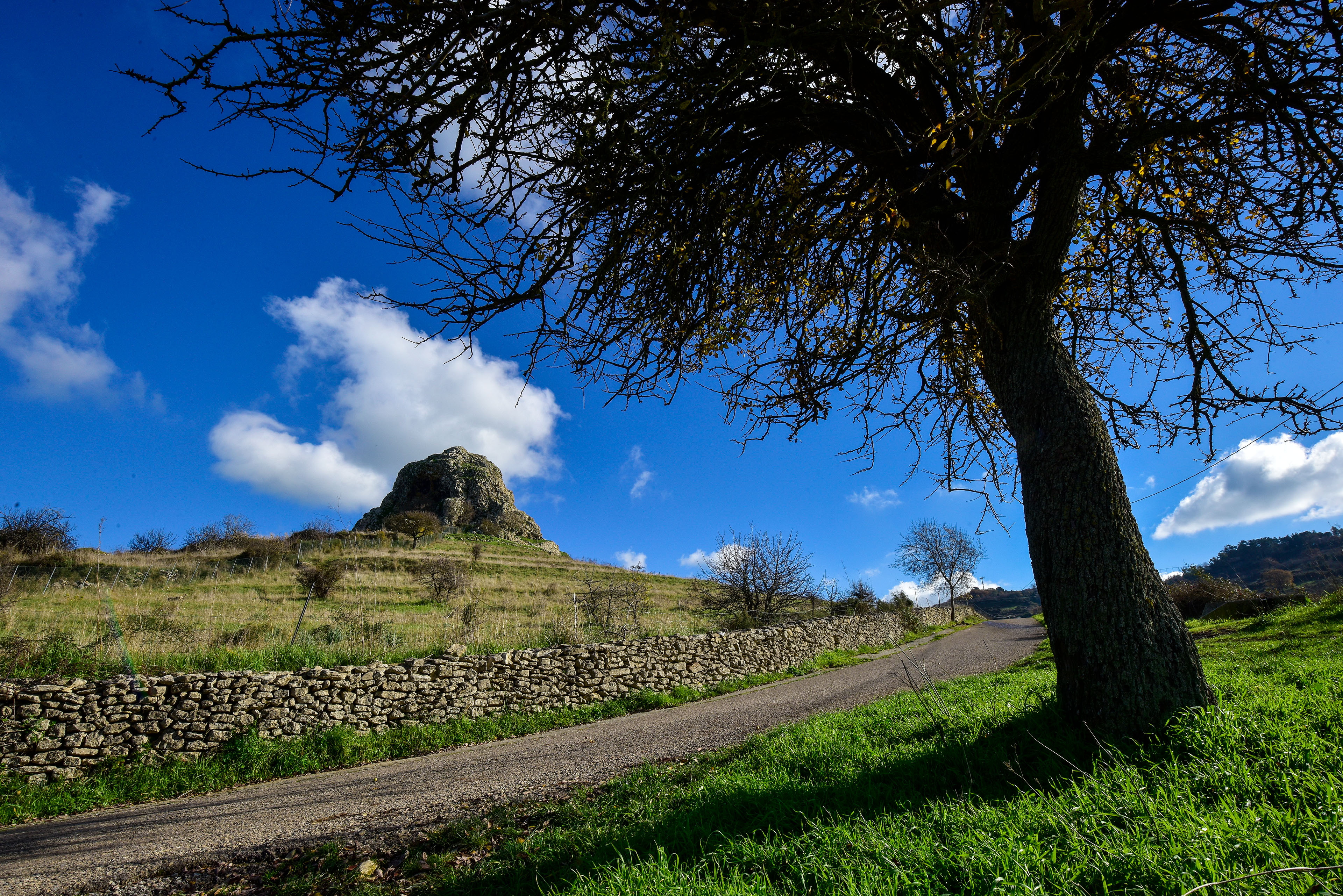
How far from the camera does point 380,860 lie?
12.5 feet

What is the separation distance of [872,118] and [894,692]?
28.7ft

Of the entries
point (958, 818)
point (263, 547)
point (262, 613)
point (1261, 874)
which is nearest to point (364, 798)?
point (958, 818)

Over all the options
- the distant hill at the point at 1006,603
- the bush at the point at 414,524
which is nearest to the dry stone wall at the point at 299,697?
the bush at the point at 414,524

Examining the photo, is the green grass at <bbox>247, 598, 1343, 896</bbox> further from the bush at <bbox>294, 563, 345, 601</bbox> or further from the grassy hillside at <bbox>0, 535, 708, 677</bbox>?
the bush at <bbox>294, 563, 345, 601</bbox>

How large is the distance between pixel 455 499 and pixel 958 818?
56326mm

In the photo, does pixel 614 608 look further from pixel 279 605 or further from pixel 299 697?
pixel 299 697

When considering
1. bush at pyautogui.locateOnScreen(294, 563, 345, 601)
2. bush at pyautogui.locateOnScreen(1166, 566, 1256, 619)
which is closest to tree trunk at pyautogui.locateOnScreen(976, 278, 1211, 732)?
bush at pyautogui.locateOnScreen(1166, 566, 1256, 619)

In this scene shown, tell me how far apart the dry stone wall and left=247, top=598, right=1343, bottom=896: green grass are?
5980 millimetres

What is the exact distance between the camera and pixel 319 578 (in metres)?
22.6

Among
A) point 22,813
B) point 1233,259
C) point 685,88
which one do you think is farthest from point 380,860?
point 1233,259

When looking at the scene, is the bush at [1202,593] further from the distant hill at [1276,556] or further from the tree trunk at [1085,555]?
the distant hill at [1276,556]

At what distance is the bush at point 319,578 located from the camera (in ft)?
71.0

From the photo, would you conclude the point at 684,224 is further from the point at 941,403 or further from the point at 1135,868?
the point at 1135,868

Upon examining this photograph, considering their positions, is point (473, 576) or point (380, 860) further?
point (473, 576)
